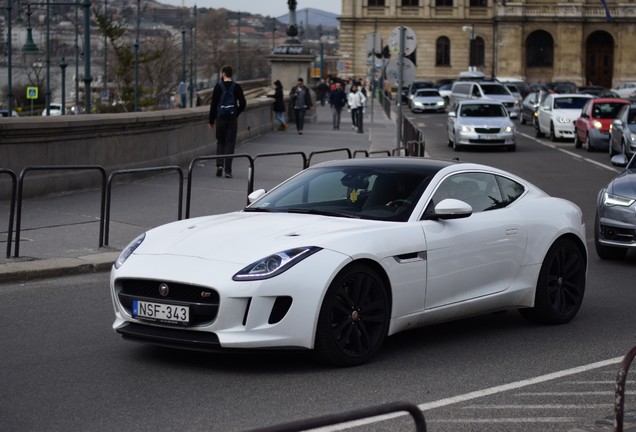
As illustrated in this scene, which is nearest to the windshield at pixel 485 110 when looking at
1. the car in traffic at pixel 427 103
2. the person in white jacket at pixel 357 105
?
the person in white jacket at pixel 357 105

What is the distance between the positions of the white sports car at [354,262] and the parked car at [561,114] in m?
32.0

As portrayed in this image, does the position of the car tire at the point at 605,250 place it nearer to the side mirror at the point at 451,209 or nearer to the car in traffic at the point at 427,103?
the side mirror at the point at 451,209

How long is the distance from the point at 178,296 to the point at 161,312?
150mm

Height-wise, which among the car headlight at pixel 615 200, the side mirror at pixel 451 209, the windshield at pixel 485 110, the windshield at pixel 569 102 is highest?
the windshield at pixel 569 102

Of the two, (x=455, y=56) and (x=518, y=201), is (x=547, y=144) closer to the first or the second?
(x=518, y=201)

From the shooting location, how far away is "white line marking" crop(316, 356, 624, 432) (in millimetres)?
6453

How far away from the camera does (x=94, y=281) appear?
11.9m

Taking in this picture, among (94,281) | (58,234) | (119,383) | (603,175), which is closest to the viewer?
(119,383)

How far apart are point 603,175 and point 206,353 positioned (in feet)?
68.0

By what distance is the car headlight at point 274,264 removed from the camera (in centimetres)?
759

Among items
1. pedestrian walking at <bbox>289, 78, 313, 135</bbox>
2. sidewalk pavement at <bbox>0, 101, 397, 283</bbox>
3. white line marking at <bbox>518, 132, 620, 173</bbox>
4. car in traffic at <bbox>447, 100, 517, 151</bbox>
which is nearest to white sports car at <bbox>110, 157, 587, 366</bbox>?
sidewalk pavement at <bbox>0, 101, 397, 283</bbox>

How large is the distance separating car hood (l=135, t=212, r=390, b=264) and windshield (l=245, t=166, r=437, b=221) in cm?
22

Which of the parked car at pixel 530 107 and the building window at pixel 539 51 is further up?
the building window at pixel 539 51

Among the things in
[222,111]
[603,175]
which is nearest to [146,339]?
[222,111]
